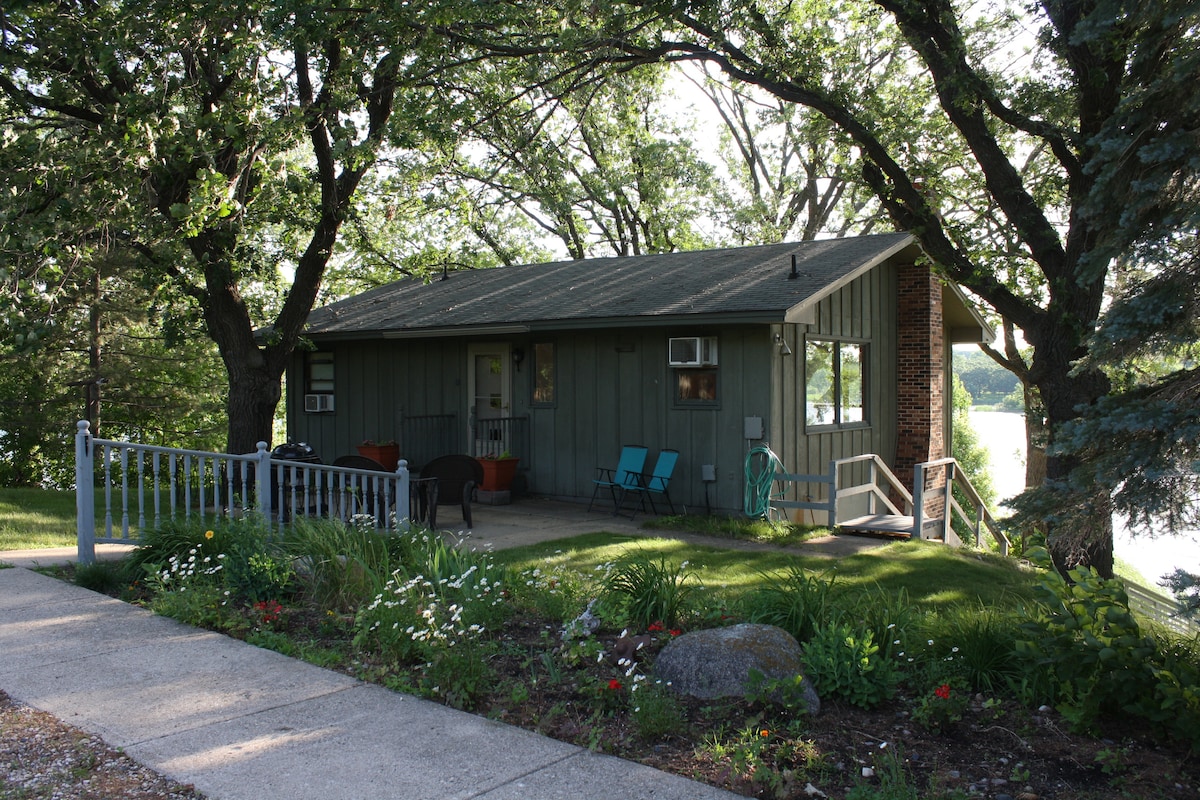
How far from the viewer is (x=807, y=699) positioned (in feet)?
14.6

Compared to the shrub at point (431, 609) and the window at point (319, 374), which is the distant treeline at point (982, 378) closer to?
the window at point (319, 374)

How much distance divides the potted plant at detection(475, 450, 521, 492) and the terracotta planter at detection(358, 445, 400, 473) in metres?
2.16

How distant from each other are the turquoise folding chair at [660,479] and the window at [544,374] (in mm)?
2206

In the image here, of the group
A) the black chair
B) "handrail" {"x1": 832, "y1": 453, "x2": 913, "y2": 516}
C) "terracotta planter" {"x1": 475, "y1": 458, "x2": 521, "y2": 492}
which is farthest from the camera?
"terracotta planter" {"x1": 475, "y1": 458, "x2": 521, "y2": 492}

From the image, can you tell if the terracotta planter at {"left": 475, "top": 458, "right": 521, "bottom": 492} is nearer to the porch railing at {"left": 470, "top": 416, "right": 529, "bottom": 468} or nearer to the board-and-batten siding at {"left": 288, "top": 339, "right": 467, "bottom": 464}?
the porch railing at {"left": 470, "top": 416, "right": 529, "bottom": 468}

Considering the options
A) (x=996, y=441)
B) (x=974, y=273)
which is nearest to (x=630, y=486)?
(x=974, y=273)

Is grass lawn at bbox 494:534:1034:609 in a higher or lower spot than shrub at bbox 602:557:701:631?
lower

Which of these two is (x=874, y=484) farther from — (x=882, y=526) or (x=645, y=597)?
(x=645, y=597)

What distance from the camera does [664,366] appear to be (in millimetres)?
12875

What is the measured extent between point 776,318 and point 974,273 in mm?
2173

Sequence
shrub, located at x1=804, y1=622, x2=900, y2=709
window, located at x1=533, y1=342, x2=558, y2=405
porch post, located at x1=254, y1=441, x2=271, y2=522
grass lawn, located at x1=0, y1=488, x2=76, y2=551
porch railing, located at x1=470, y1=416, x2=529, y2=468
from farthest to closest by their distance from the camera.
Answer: porch railing, located at x1=470, y1=416, x2=529, y2=468, window, located at x1=533, y1=342, x2=558, y2=405, grass lawn, located at x1=0, y1=488, x2=76, y2=551, porch post, located at x1=254, y1=441, x2=271, y2=522, shrub, located at x1=804, y1=622, x2=900, y2=709

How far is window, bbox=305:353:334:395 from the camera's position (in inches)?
677

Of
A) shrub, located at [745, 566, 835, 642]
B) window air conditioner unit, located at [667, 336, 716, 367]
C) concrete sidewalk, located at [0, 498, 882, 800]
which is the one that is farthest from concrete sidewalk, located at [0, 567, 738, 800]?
window air conditioner unit, located at [667, 336, 716, 367]

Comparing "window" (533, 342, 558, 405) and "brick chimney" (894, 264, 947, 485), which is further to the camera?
"brick chimney" (894, 264, 947, 485)
